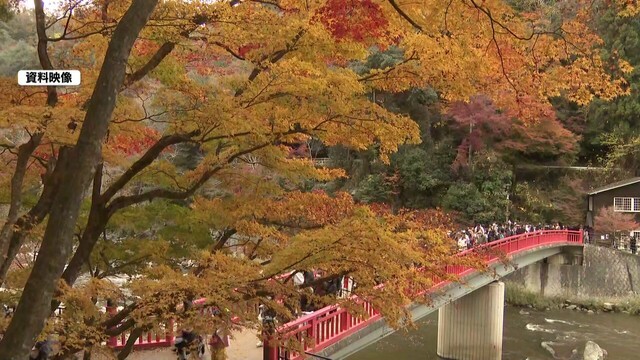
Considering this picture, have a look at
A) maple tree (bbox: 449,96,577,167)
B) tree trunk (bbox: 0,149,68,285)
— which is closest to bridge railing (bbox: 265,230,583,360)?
tree trunk (bbox: 0,149,68,285)

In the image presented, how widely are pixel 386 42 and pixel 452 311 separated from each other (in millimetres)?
13951

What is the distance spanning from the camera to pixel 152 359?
10.1m

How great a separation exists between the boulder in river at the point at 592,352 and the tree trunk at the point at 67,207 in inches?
753

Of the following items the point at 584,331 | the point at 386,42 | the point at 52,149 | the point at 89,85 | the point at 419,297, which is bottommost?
the point at 584,331

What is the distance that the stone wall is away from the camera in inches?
1054

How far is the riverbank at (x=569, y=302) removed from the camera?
2551 cm

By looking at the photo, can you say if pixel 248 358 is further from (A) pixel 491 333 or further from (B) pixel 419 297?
(A) pixel 491 333

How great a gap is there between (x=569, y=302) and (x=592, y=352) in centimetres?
929

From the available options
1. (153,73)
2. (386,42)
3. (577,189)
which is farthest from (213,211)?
(577,189)

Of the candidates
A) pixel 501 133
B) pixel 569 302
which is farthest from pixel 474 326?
pixel 501 133

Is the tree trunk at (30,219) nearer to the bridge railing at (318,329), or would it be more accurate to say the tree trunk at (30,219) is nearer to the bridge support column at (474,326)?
the bridge railing at (318,329)

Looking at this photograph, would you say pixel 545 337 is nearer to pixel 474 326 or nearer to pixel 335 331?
pixel 474 326

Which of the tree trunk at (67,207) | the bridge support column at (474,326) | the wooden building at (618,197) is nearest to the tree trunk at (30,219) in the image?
the tree trunk at (67,207)

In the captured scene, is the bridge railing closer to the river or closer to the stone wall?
the river
